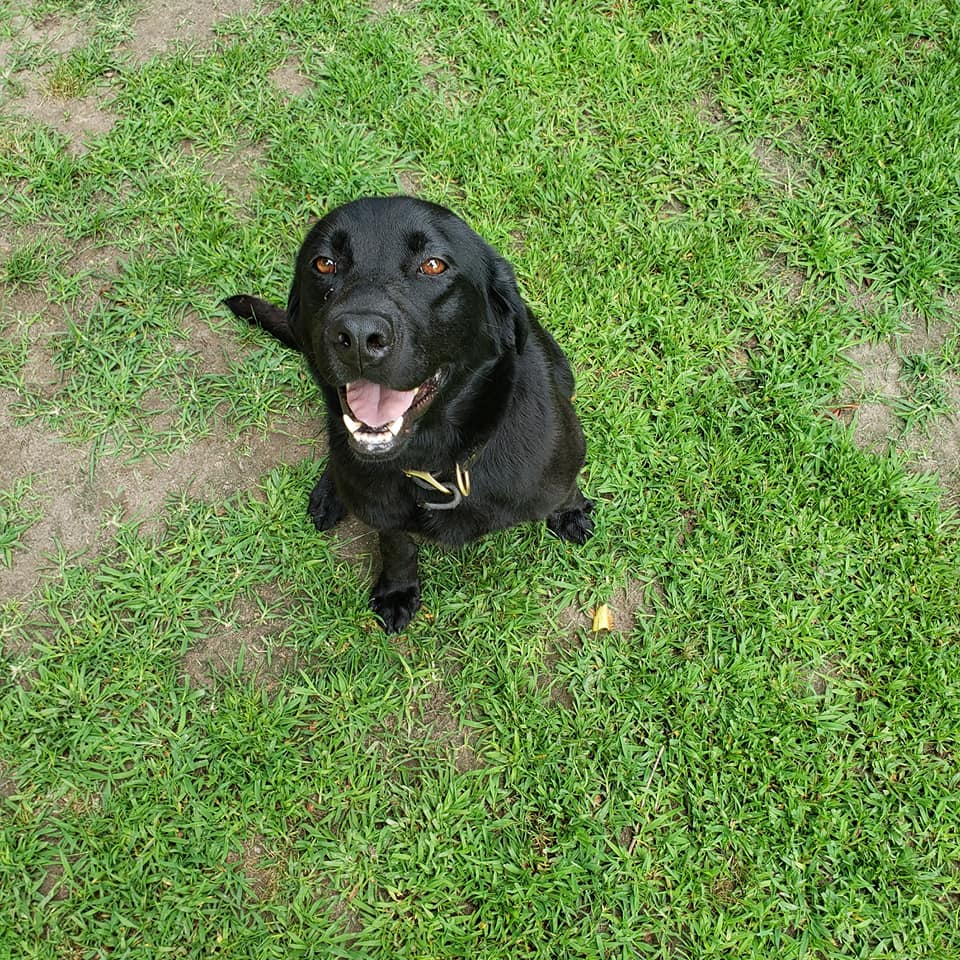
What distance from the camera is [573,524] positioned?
3.19 meters

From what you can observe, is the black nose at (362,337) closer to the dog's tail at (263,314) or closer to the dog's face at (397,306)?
the dog's face at (397,306)

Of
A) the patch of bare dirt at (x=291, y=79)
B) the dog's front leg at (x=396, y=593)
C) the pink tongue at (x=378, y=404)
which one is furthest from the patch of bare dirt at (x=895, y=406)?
the patch of bare dirt at (x=291, y=79)

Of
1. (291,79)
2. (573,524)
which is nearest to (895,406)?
(573,524)

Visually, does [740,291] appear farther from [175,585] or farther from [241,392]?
[175,585]

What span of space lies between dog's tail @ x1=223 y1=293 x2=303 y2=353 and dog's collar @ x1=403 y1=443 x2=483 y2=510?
0.97 meters

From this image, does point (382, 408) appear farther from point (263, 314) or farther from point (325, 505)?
point (263, 314)

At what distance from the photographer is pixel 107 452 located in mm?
3422

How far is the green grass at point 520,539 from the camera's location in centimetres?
272

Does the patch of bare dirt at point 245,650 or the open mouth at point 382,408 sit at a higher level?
the open mouth at point 382,408

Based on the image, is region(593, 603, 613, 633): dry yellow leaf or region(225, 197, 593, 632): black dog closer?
region(225, 197, 593, 632): black dog

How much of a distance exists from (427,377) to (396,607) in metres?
1.21

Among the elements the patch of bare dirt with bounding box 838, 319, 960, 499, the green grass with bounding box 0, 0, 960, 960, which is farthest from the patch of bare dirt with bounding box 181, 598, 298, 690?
the patch of bare dirt with bounding box 838, 319, 960, 499

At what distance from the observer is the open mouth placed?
86.5 inches

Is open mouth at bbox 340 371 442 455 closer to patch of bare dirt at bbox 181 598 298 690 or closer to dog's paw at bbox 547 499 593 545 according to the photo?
dog's paw at bbox 547 499 593 545
